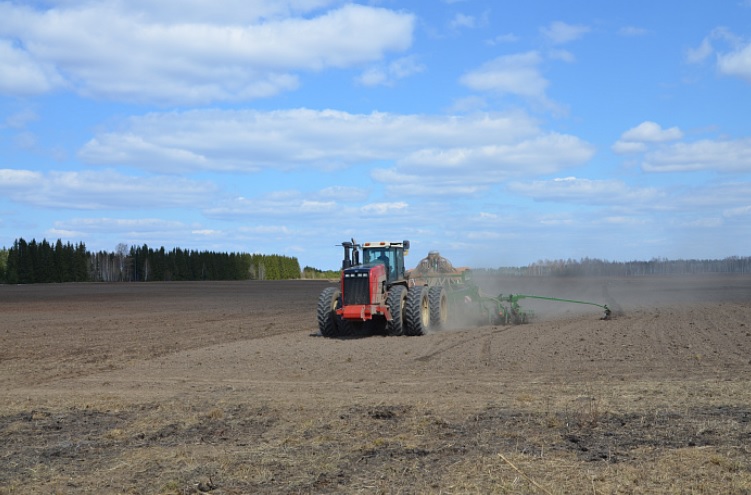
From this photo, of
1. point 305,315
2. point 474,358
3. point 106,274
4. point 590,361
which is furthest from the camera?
point 106,274

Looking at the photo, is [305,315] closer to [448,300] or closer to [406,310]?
[448,300]

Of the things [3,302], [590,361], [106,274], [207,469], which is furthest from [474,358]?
[106,274]

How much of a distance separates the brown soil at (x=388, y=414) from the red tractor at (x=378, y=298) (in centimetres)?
69

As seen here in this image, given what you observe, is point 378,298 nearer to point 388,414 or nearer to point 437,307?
point 437,307

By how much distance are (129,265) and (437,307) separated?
93591 millimetres

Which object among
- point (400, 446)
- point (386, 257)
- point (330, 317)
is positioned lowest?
point (400, 446)

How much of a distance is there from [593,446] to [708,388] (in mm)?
4504

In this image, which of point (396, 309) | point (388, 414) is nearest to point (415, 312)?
point (396, 309)

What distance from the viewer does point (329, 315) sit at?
22328 mm

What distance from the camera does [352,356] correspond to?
1798 centimetres

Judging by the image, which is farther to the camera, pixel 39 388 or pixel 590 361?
pixel 590 361

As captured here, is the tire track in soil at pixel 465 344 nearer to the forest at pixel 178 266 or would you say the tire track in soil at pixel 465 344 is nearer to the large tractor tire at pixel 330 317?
the large tractor tire at pixel 330 317

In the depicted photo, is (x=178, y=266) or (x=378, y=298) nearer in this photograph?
(x=378, y=298)

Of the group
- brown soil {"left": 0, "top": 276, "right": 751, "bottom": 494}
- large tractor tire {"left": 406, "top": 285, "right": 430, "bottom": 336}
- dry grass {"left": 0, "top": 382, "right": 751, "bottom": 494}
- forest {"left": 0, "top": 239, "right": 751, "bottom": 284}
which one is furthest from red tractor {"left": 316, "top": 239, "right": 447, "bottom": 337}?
forest {"left": 0, "top": 239, "right": 751, "bottom": 284}
